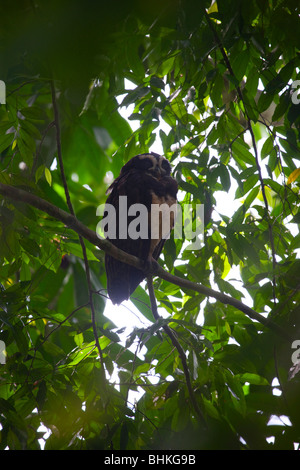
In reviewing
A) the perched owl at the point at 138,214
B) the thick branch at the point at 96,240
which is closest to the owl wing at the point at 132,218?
the perched owl at the point at 138,214

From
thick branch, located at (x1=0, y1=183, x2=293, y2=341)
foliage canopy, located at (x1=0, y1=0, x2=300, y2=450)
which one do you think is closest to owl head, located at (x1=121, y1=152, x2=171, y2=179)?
foliage canopy, located at (x1=0, y1=0, x2=300, y2=450)

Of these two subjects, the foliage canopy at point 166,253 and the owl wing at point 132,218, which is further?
the owl wing at point 132,218

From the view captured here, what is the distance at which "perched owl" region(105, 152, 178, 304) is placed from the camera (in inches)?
108

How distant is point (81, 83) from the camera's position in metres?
0.69

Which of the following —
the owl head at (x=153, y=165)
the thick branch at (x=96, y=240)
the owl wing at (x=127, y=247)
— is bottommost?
the thick branch at (x=96, y=240)

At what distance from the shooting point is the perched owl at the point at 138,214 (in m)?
2.75

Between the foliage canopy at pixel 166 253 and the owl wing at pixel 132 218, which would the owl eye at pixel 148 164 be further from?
the foliage canopy at pixel 166 253

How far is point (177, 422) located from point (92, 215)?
5.06 feet

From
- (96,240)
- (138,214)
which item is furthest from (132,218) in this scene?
(96,240)

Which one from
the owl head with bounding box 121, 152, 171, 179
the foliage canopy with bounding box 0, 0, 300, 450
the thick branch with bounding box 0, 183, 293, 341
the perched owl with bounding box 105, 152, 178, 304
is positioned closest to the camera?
the foliage canopy with bounding box 0, 0, 300, 450

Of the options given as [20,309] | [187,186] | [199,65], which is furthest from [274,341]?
[199,65]

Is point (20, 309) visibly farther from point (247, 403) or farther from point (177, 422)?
point (247, 403)

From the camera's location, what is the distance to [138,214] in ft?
9.28

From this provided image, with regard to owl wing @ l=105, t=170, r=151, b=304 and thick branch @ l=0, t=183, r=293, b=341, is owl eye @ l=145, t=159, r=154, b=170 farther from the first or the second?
thick branch @ l=0, t=183, r=293, b=341
